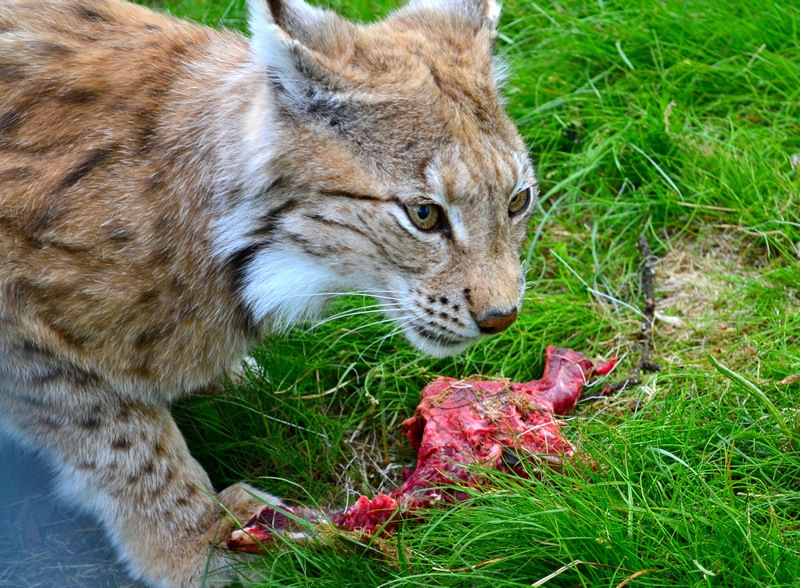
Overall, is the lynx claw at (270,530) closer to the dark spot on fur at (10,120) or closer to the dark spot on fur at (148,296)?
the dark spot on fur at (148,296)

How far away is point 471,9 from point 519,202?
0.98 meters

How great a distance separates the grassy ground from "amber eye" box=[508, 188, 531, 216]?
37.5 inches

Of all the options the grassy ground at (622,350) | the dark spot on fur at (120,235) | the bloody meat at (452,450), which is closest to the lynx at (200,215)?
the dark spot on fur at (120,235)

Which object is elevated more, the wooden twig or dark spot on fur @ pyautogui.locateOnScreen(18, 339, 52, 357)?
dark spot on fur @ pyautogui.locateOnScreen(18, 339, 52, 357)

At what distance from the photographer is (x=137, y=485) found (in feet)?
13.3

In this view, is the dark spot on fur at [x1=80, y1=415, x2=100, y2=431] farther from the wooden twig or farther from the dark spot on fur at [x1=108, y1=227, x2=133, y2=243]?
the wooden twig

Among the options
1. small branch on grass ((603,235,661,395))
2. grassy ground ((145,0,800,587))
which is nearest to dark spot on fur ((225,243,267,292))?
grassy ground ((145,0,800,587))

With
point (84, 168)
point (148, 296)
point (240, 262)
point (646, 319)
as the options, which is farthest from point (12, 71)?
point (646, 319)

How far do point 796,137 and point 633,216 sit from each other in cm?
101

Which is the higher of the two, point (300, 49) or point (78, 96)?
point (300, 49)

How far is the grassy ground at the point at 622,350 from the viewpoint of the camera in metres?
3.36

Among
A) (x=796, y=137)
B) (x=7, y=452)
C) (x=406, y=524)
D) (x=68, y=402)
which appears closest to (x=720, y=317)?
(x=796, y=137)

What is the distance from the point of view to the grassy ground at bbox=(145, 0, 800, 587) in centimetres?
336

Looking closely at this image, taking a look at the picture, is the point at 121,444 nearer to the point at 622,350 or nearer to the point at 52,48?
the point at 52,48
